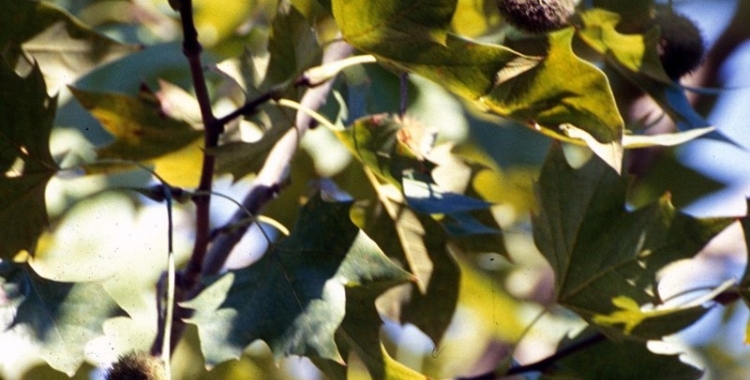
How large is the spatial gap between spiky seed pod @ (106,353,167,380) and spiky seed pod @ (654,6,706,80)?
2.57 ft

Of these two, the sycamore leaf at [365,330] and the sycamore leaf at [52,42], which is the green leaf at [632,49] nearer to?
the sycamore leaf at [365,330]

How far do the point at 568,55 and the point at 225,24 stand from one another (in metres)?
1.15

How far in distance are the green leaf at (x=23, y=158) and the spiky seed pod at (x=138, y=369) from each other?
24 cm

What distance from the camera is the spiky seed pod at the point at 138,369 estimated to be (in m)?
1.09

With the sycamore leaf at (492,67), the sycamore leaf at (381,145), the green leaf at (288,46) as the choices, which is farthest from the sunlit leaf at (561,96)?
the green leaf at (288,46)

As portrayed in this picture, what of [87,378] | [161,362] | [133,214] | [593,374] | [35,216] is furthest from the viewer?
[133,214]

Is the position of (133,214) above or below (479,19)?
below

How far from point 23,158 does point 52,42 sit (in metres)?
0.21

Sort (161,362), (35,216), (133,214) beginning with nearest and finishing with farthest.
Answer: (161,362) < (35,216) < (133,214)

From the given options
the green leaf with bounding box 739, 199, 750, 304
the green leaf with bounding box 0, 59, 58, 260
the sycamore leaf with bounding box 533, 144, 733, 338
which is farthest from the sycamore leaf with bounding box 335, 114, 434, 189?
the green leaf with bounding box 739, 199, 750, 304

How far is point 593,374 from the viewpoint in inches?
54.0

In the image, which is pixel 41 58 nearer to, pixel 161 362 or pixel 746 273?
pixel 161 362

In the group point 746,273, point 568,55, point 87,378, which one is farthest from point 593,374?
point 87,378

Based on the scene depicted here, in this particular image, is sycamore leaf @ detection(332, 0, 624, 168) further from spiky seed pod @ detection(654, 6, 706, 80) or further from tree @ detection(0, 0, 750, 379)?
spiky seed pod @ detection(654, 6, 706, 80)
